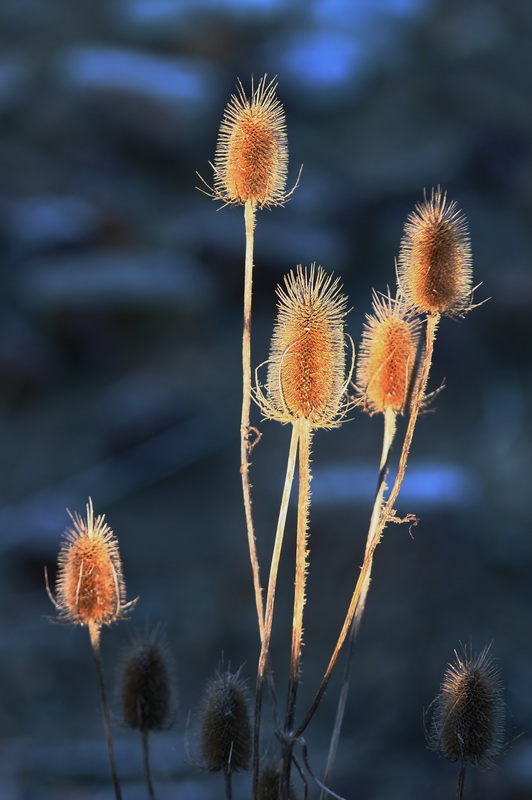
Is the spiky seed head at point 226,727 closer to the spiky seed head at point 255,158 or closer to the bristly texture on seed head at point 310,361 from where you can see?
the bristly texture on seed head at point 310,361

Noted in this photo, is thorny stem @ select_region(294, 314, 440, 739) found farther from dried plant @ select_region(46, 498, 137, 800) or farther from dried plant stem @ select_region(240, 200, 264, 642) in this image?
dried plant @ select_region(46, 498, 137, 800)

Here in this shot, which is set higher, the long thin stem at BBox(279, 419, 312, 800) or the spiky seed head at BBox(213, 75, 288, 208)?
the spiky seed head at BBox(213, 75, 288, 208)

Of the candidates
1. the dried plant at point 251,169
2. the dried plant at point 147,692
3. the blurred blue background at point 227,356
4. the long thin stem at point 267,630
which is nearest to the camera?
the long thin stem at point 267,630

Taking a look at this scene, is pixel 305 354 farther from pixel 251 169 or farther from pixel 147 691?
pixel 147 691

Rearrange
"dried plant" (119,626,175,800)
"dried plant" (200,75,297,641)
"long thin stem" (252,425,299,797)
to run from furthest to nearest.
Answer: "dried plant" (119,626,175,800), "dried plant" (200,75,297,641), "long thin stem" (252,425,299,797)

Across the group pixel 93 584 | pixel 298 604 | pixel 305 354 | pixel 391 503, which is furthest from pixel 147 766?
pixel 305 354

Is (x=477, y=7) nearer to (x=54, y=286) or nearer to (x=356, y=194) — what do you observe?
(x=356, y=194)

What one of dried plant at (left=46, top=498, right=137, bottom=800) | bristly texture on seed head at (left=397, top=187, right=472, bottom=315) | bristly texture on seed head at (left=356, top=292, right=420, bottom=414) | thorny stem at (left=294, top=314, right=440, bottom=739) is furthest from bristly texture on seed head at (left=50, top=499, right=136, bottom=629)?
bristly texture on seed head at (left=397, top=187, right=472, bottom=315)

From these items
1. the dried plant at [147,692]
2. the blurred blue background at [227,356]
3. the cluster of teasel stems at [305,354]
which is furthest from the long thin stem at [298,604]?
the blurred blue background at [227,356]
